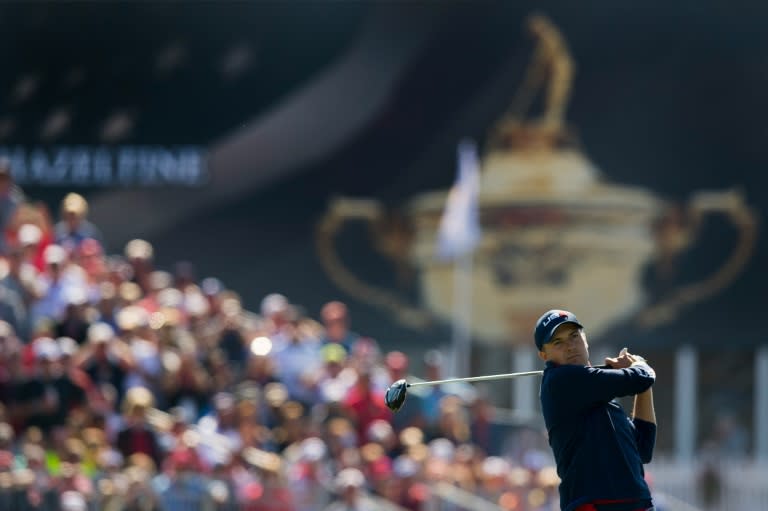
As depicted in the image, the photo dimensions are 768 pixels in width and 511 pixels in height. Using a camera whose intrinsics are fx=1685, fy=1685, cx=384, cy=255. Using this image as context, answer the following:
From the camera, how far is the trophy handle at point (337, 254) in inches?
971

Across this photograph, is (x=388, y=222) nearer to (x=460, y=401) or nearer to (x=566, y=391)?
(x=460, y=401)

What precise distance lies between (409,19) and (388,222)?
9.79 feet

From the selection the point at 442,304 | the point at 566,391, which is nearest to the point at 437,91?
the point at 442,304

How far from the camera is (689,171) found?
24391 mm

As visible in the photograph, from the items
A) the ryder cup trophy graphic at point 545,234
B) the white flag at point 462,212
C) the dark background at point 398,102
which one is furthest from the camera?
the ryder cup trophy graphic at point 545,234

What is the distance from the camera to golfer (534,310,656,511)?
7.71 m

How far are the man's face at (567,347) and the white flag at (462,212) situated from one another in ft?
45.0

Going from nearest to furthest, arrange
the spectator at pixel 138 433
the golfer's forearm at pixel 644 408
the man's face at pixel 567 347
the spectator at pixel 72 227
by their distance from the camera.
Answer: the man's face at pixel 567 347 → the golfer's forearm at pixel 644 408 → the spectator at pixel 138 433 → the spectator at pixel 72 227

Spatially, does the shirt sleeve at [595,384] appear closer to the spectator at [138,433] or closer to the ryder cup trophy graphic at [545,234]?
the spectator at [138,433]

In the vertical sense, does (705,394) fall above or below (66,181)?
below

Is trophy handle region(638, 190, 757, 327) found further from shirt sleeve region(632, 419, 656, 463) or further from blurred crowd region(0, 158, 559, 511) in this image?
shirt sleeve region(632, 419, 656, 463)

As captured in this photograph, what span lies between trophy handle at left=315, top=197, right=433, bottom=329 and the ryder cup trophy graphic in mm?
15

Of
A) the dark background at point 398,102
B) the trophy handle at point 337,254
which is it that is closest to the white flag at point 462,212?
the dark background at point 398,102

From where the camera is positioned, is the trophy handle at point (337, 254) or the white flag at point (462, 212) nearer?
the white flag at point (462, 212)
